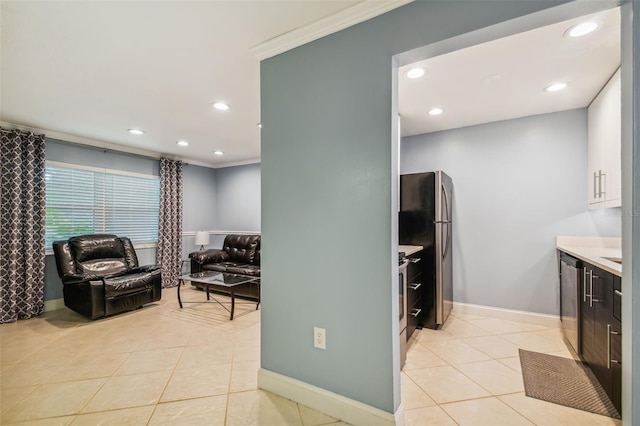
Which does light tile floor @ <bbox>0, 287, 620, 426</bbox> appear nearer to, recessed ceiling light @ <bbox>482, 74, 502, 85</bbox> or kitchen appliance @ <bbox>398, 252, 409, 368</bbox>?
kitchen appliance @ <bbox>398, 252, 409, 368</bbox>

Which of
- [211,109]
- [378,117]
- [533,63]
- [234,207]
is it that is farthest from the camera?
[234,207]

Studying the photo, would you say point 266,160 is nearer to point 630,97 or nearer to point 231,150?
point 630,97

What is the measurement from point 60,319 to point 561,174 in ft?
20.4

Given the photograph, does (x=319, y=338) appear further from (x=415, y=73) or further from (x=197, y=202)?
(x=197, y=202)

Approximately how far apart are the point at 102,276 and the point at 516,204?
520 cm

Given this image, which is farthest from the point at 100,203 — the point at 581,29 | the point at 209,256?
the point at 581,29

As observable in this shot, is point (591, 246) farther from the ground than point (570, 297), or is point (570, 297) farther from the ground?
point (591, 246)

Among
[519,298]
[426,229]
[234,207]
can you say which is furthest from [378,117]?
[234,207]

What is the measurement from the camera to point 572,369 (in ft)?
7.55

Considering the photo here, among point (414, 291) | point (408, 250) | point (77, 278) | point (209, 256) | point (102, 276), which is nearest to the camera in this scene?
point (408, 250)

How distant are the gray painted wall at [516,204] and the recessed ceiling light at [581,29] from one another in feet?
5.49

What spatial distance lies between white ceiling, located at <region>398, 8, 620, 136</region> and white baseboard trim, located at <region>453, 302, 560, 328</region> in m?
2.30

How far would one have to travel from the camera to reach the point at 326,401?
1.77 metres

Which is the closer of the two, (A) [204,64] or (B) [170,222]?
(A) [204,64]
